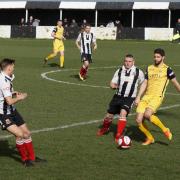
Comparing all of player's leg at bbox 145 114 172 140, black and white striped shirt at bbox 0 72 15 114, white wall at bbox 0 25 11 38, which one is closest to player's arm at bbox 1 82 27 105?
black and white striped shirt at bbox 0 72 15 114

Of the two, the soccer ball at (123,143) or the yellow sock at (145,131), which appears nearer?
the soccer ball at (123,143)

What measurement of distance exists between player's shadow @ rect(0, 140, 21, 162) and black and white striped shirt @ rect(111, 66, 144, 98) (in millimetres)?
2435

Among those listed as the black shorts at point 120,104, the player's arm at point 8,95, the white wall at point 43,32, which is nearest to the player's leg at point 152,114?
the black shorts at point 120,104

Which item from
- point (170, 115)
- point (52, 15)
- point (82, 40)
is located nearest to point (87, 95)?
point (170, 115)

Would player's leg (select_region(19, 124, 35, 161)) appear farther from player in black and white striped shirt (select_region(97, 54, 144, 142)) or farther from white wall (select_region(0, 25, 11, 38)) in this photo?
white wall (select_region(0, 25, 11, 38))

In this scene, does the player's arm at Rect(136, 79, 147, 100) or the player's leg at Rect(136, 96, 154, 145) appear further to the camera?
the player's arm at Rect(136, 79, 147, 100)

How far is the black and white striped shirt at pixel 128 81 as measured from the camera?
1161 cm

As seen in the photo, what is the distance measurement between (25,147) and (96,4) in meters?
51.9

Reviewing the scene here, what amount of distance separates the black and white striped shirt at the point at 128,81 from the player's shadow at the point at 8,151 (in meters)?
Result: 2.44

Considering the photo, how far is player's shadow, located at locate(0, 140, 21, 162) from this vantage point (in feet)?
32.8

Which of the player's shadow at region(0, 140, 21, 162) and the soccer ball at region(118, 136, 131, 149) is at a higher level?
the soccer ball at region(118, 136, 131, 149)

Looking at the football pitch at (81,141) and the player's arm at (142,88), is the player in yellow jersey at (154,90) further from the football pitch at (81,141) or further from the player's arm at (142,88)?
the football pitch at (81,141)

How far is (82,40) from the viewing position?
2273cm

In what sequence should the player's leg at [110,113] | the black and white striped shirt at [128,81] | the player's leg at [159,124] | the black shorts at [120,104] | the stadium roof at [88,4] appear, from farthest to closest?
1. the stadium roof at [88,4]
2. the player's leg at [110,113]
3. the black and white striped shirt at [128,81]
4. the black shorts at [120,104]
5. the player's leg at [159,124]
